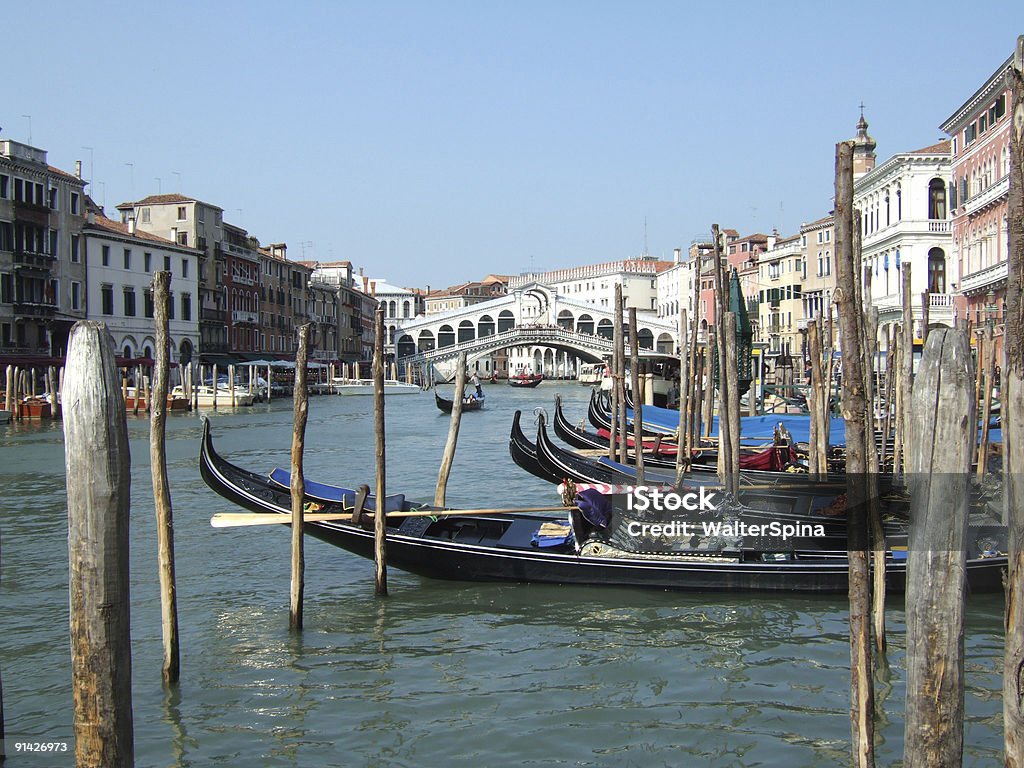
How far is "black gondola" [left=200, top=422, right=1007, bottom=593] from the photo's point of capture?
217 inches

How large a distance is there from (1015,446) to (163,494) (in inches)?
122

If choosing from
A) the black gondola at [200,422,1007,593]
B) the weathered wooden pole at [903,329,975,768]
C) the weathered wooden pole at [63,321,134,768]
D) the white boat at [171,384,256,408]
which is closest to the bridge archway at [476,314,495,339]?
the white boat at [171,384,256,408]

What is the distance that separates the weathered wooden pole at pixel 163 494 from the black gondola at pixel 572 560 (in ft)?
4.39

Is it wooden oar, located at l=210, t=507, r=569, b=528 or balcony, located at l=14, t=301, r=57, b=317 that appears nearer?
wooden oar, located at l=210, t=507, r=569, b=528

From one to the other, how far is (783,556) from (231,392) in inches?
817

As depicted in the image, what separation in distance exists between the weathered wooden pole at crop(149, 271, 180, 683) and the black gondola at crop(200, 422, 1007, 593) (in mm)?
Answer: 1339

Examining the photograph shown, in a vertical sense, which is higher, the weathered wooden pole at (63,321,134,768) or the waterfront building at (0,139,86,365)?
the waterfront building at (0,139,86,365)

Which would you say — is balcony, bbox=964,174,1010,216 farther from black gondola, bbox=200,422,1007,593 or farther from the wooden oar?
the wooden oar

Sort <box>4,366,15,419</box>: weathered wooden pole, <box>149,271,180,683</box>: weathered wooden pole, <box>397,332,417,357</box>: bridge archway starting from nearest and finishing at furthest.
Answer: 1. <box>149,271,180,683</box>: weathered wooden pole
2. <box>4,366,15,419</box>: weathered wooden pole
3. <box>397,332,417,357</box>: bridge archway

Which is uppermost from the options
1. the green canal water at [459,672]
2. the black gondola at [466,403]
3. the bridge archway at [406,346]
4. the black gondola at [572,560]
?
the bridge archway at [406,346]

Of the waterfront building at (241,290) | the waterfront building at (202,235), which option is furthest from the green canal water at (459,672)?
the waterfront building at (241,290)

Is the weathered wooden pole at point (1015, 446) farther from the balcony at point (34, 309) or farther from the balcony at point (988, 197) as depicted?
the balcony at point (34, 309)

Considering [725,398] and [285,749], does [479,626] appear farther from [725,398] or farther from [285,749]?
[725,398]

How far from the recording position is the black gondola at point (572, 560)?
5.51m
